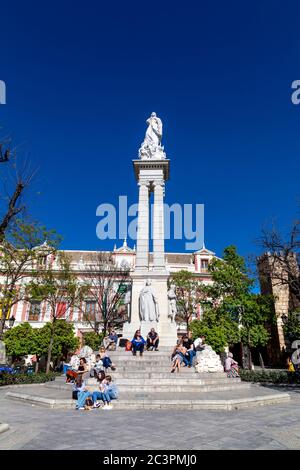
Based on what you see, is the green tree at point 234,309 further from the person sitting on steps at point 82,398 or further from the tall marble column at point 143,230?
the person sitting on steps at point 82,398

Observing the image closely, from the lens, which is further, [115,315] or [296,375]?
[115,315]

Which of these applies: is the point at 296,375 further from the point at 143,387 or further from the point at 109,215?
the point at 109,215

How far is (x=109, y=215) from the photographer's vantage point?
2480 centimetres

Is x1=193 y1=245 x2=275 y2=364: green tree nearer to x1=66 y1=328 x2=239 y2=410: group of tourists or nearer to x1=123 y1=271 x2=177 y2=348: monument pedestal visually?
x1=123 y1=271 x2=177 y2=348: monument pedestal

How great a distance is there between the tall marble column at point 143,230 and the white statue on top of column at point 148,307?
2362 millimetres

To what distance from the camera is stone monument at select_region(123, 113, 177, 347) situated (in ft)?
57.4

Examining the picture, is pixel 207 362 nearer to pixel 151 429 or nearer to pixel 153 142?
pixel 151 429

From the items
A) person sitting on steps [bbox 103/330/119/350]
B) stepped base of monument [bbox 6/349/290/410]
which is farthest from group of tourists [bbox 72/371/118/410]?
person sitting on steps [bbox 103/330/119/350]

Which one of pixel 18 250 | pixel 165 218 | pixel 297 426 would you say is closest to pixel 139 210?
pixel 165 218

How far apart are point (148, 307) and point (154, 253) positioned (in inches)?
161

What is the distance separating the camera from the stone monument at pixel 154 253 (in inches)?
688

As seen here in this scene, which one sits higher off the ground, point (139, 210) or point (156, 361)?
point (139, 210)

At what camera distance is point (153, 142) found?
76.4 ft
